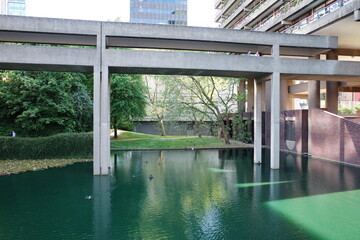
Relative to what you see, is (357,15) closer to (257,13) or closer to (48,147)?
(257,13)

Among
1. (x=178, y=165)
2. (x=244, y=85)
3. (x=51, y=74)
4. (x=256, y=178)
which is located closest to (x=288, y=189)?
(x=256, y=178)

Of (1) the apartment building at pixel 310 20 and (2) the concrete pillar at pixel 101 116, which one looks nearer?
(2) the concrete pillar at pixel 101 116

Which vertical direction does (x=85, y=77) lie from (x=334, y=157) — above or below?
above

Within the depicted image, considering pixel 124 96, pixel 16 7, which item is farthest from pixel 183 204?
pixel 16 7

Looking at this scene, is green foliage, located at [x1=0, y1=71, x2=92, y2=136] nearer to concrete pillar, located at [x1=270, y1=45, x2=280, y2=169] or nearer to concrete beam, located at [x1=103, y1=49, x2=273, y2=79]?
concrete beam, located at [x1=103, y1=49, x2=273, y2=79]

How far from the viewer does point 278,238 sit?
6578mm

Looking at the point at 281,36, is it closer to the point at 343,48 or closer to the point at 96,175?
the point at 343,48

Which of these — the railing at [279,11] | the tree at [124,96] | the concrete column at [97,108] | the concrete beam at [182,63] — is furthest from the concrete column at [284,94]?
the concrete column at [97,108]

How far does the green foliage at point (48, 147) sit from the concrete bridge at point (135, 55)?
19.1ft

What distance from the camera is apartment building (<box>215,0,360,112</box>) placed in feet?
53.7

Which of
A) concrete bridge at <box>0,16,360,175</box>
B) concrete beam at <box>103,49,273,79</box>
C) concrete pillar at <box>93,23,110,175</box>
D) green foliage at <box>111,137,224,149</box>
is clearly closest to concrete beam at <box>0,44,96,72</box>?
concrete bridge at <box>0,16,360,175</box>

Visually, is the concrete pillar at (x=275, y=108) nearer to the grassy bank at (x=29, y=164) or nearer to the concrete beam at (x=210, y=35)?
the concrete beam at (x=210, y=35)

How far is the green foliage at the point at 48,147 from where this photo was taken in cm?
1859

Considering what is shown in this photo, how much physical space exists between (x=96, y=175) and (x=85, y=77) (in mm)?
16240
